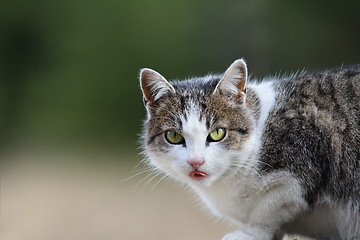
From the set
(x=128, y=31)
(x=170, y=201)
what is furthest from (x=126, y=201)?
(x=128, y=31)

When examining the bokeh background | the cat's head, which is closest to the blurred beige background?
the bokeh background

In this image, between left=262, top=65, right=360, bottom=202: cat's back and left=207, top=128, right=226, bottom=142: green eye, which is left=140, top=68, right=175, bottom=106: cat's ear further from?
left=262, top=65, right=360, bottom=202: cat's back

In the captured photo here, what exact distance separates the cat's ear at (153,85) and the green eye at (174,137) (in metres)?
0.26

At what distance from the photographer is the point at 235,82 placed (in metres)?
3.77

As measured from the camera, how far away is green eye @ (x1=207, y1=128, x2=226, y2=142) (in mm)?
3645

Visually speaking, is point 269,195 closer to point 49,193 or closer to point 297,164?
point 297,164

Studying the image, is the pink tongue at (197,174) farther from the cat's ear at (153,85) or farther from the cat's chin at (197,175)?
the cat's ear at (153,85)

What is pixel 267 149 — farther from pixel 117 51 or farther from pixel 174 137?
pixel 117 51

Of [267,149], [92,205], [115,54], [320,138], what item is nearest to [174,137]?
[267,149]

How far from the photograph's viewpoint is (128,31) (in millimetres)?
9586

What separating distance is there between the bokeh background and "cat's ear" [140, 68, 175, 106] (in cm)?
479

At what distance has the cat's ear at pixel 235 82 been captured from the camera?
12.3 feet

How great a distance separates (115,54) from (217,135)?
6.01m

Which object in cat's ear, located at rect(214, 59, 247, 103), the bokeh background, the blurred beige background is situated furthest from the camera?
the bokeh background
